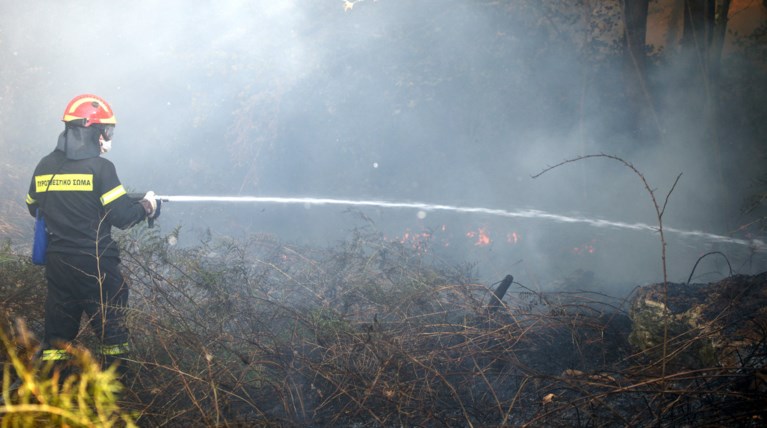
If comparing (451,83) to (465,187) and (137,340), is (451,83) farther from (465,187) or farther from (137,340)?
(137,340)

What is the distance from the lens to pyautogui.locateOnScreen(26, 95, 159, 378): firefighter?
374cm

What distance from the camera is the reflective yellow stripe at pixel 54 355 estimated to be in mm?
3559

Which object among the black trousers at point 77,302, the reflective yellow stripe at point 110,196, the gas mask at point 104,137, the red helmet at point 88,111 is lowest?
the black trousers at point 77,302

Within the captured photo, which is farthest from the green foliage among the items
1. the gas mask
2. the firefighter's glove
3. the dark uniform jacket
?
the gas mask

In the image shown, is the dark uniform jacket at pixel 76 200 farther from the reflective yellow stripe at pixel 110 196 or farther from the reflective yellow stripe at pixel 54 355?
the reflective yellow stripe at pixel 54 355

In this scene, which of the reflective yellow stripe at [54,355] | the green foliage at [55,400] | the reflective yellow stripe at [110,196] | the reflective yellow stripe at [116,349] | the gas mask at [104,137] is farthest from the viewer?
the gas mask at [104,137]

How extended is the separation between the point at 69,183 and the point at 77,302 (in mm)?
857

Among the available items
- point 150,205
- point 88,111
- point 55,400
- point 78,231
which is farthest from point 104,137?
point 55,400

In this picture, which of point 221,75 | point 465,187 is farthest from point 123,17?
point 465,187

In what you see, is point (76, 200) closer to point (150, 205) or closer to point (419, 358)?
point (150, 205)

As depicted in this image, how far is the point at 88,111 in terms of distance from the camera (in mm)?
3877

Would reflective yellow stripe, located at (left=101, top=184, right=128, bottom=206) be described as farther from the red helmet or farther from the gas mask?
the red helmet

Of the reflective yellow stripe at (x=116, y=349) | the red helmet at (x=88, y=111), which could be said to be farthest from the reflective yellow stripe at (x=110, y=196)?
the reflective yellow stripe at (x=116, y=349)

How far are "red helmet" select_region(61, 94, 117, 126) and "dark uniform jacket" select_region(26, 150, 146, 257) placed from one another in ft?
0.94
